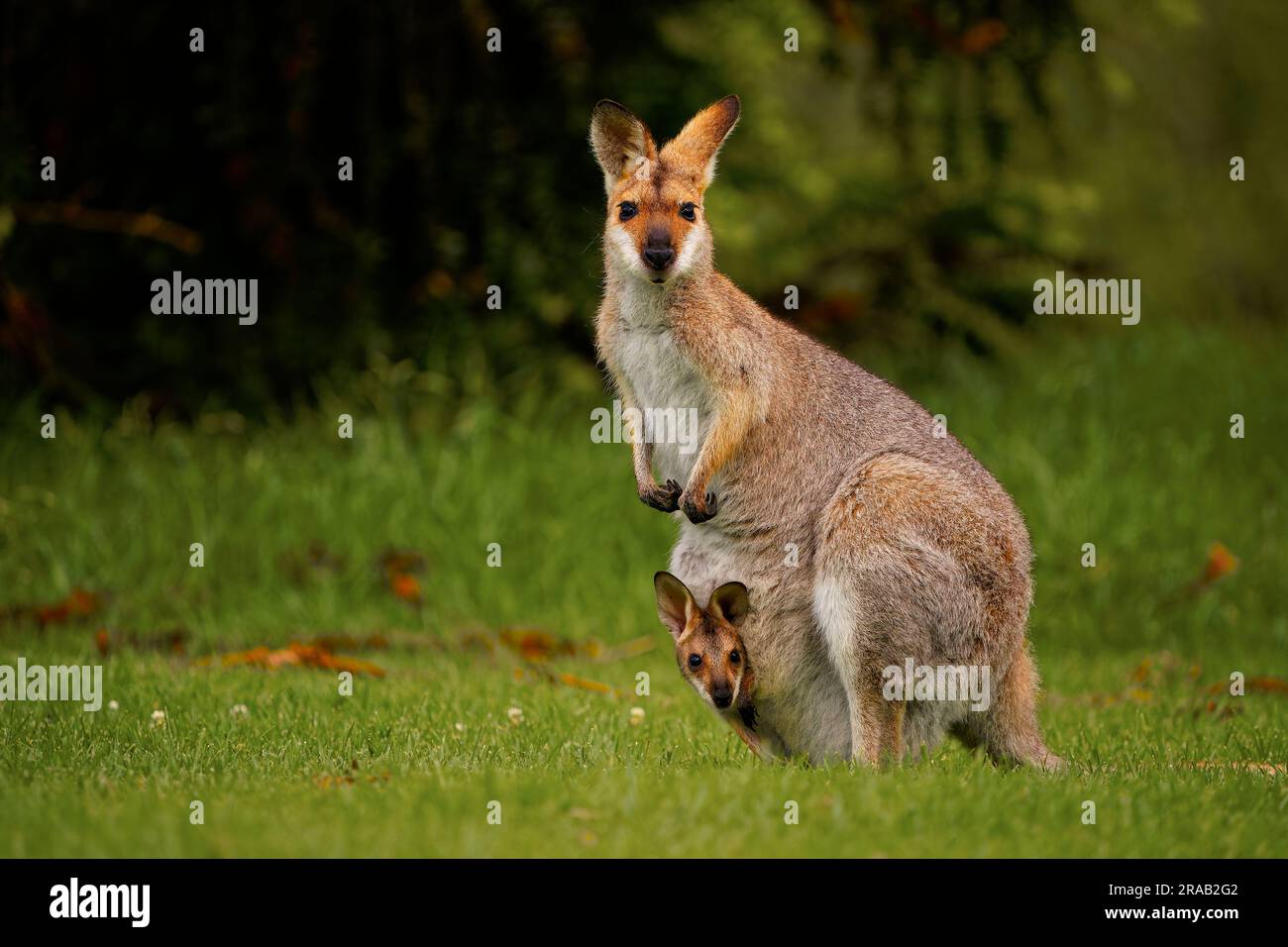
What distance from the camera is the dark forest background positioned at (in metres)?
9.71

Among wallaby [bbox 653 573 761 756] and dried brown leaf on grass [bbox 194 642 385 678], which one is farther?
dried brown leaf on grass [bbox 194 642 385 678]

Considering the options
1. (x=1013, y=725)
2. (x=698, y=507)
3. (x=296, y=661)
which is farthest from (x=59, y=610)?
(x=1013, y=725)

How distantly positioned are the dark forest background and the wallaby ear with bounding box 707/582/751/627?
411 cm

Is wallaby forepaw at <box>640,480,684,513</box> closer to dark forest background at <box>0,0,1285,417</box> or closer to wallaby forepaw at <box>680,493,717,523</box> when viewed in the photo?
wallaby forepaw at <box>680,493,717,523</box>

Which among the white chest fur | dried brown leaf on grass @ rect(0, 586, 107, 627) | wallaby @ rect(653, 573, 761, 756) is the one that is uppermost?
the white chest fur

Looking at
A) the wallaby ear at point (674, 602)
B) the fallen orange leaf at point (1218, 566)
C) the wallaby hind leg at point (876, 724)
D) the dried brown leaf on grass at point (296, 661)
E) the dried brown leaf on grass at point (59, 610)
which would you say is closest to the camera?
the wallaby hind leg at point (876, 724)

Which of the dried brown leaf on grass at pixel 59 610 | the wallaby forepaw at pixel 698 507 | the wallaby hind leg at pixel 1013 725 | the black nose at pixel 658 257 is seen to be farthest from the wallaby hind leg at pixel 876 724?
the dried brown leaf on grass at pixel 59 610

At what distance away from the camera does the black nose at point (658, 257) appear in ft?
18.1

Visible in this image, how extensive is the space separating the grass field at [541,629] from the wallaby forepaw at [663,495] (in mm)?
909

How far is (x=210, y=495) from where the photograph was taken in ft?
Answer: 32.7

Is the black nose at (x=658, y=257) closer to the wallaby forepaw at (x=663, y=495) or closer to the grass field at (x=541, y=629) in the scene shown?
the wallaby forepaw at (x=663, y=495)

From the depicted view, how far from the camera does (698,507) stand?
5.68m

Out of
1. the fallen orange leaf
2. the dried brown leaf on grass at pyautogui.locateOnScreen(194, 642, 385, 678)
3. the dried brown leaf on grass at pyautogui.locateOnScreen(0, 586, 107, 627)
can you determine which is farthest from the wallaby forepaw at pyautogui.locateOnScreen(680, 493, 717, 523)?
the fallen orange leaf

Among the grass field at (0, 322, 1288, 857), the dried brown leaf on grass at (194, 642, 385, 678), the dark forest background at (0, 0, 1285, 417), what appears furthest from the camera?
the dark forest background at (0, 0, 1285, 417)
